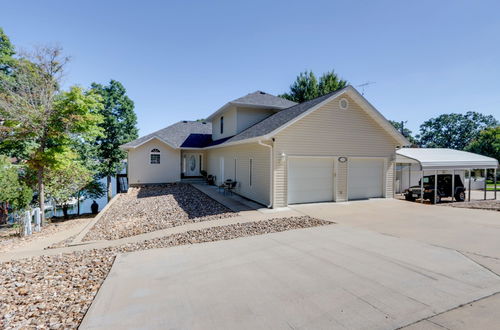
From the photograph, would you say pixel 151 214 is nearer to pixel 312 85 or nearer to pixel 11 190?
pixel 11 190

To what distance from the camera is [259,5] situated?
12.1 meters

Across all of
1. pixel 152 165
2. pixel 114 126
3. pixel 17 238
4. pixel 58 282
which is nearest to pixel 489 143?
pixel 152 165

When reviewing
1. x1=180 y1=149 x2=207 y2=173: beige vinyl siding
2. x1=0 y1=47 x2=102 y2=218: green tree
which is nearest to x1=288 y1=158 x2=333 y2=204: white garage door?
x1=0 y1=47 x2=102 y2=218: green tree

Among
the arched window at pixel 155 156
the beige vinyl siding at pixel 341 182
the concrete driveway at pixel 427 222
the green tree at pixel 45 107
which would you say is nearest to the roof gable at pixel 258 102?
the arched window at pixel 155 156

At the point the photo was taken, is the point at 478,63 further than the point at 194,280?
Yes

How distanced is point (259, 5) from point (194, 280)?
1306cm

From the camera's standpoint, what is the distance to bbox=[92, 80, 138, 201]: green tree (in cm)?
2392

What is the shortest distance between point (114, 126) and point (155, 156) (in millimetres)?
8623

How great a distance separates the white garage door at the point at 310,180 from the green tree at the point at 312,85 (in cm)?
2369

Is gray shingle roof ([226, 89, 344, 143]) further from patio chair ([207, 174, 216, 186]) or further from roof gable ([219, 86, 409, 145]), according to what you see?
patio chair ([207, 174, 216, 186])

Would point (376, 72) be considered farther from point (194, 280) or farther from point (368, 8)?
point (194, 280)

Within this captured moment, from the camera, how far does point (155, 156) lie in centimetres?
1933

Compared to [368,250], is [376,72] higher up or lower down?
higher up

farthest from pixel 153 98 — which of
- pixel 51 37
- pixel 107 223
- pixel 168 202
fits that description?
pixel 107 223
